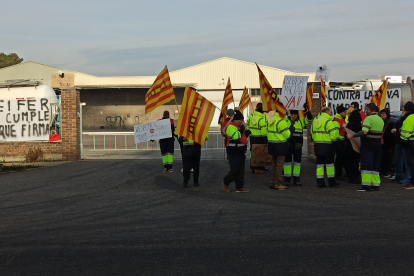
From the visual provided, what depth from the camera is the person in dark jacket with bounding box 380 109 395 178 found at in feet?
38.7

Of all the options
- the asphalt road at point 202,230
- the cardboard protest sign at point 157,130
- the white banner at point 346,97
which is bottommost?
the asphalt road at point 202,230

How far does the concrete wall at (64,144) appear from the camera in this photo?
17422 mm

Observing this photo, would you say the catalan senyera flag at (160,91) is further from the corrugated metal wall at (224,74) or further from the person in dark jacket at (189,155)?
the corrugated metal wall at (224,74)

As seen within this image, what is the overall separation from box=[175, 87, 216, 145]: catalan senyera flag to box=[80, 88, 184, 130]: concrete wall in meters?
45.0

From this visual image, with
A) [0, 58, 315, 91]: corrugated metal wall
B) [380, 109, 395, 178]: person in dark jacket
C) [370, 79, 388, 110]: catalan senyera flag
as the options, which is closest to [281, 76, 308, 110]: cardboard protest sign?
[370, 79, 388, 110]: catalan senyera flag

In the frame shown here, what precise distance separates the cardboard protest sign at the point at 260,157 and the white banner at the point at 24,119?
8.49m

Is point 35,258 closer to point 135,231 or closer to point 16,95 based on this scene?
→ point 135,231

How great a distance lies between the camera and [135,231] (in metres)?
6.79

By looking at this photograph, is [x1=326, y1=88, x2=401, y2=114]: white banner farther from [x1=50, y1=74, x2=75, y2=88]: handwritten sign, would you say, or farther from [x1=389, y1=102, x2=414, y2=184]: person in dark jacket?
[x1=50, y1=74, x2=75, y2=88]: handwritten sign

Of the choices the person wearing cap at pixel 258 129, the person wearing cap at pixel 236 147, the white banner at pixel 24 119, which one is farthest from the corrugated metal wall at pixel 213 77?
the person wearing cap at pixel 236 147

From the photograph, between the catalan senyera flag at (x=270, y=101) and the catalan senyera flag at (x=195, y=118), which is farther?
the catalan senyera flag at (x=270, y=101)

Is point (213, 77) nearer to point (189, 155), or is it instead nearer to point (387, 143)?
point (387, 143)

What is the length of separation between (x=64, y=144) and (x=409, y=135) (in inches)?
473

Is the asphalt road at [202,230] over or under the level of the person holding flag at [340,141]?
under
